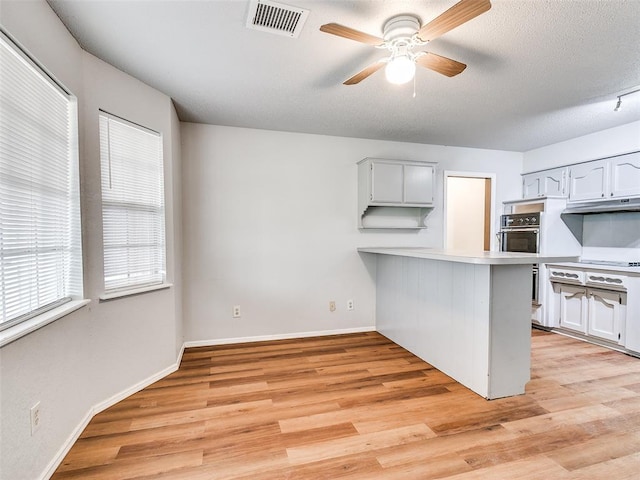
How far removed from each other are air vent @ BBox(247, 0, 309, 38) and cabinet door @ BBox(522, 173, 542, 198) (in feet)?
13.4

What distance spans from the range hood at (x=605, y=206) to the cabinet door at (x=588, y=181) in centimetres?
7

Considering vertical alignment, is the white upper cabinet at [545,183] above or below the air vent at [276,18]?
below

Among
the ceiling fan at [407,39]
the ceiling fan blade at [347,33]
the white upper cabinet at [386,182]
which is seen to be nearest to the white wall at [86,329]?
the ceiling fan blade at [347,33]

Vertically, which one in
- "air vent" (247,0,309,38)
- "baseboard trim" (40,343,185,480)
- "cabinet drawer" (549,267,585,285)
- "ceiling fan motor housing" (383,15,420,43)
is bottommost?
"baseboard trim" (40,343,185,480)

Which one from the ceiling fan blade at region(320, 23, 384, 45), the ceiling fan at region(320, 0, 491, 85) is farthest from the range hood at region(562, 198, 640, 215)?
the ceiling fan blade at region(320, 23, 384, 45)

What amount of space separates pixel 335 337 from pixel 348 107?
101 inches

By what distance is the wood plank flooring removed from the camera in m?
1.58

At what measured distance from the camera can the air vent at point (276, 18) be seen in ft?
5.27

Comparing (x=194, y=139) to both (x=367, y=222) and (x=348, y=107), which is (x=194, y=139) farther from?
(x=367, y=222)

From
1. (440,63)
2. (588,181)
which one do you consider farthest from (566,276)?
(440,63)

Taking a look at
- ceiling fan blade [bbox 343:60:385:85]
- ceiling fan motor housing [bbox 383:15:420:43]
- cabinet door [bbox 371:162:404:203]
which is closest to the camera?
ceiling fan motor housing [bbox 383:15:420:43]

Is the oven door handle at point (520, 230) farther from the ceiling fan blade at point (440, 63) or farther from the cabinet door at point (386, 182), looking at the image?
the ceiling fan blade at point (440, 63)

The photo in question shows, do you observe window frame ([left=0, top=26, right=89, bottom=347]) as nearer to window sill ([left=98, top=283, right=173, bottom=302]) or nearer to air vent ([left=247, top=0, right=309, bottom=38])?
window sill ([left=98, top=283, right=173, bottom=302])

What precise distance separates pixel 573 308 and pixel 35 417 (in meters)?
4.85
